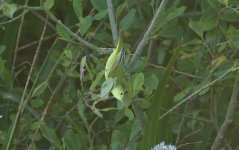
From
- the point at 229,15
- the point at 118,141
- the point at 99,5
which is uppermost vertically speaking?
the point at 99,5

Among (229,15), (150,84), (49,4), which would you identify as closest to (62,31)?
(49,4)

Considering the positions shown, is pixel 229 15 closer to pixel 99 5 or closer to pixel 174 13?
pixel 174 13

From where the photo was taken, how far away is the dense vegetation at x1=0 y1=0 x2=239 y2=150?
1.20 meters

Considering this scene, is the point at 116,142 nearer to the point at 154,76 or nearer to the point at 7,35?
the point at 154,76

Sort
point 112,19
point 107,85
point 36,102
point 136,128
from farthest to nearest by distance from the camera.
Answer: point 36,102
point 136,128
point 112,19
point 107,85

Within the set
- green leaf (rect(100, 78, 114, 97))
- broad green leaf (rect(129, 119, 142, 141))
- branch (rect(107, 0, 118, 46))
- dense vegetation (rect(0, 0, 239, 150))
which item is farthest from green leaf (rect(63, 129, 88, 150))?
green leaf (rect(100, 78, 114, 97))

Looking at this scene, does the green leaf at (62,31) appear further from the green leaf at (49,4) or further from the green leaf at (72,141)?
the green leaf at (72,141)

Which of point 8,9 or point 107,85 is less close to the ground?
point 8,9

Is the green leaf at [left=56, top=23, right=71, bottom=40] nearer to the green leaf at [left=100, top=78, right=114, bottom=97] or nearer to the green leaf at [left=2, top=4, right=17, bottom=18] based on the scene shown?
the green leaf at [left=2, top=4, right=17, bottom=18]

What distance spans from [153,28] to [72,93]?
20.0 inches

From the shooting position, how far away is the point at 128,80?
1.08m

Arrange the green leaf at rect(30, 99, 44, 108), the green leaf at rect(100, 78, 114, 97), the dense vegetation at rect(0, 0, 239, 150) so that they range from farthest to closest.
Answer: the green leaf at rect(30, 99, 44, 108) → the dense vegetation at rect(0, 0, 239, 150) → the green leaf at rect(100, 78, 114, 97)

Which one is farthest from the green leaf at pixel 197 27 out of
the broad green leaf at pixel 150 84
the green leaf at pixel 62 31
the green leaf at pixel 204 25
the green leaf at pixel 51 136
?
the green leaf at pixel 51 136

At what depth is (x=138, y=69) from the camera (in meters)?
1.32
